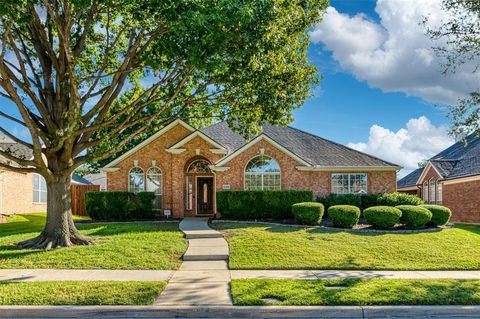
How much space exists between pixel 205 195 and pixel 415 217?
12.6m

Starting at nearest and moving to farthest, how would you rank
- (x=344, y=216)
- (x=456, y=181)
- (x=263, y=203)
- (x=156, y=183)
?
(x=344, y=216) → (x=263, y=203) → (x=156, y=183) → (x=456, y=181)

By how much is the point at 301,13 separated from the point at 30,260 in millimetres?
11085

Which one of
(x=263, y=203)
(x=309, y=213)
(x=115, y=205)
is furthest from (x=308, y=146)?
Result: (x=115, y=205)

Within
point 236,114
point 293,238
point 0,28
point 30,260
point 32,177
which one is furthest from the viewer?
point 32,177

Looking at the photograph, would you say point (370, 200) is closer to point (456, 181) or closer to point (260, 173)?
point (260, 173)

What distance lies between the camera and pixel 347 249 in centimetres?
1350

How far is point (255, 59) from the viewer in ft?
40.1

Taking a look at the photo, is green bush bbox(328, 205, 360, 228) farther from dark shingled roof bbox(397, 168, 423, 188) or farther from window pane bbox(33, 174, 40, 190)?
window pane bbox(33, 174, 40, 190)

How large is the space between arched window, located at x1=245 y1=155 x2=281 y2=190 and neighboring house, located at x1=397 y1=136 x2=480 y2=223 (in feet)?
35.2

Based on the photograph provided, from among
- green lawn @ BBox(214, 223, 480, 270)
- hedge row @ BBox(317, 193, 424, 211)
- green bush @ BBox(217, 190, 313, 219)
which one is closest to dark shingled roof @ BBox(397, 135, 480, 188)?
hedge row @ BBox(317, 193, 424, 211)

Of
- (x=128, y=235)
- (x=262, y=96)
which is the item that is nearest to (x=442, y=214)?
(x=262, y=96)

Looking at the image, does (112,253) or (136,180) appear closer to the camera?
(112,253)

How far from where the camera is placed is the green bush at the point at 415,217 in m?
17.2

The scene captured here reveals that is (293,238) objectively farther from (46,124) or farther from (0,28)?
(0,28)
